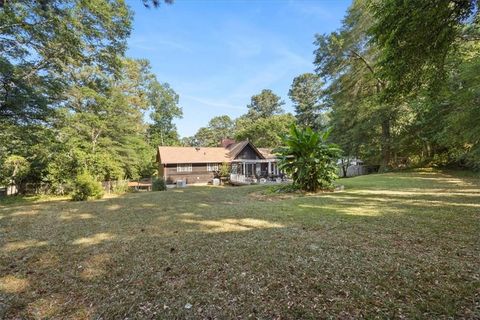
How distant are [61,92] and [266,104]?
41405mm

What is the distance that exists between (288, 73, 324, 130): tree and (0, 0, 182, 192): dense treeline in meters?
28.8

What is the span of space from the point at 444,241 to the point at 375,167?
83.3ft

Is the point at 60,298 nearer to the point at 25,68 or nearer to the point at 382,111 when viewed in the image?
the point at 25,68

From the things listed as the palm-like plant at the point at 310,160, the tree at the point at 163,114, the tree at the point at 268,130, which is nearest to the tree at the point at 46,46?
the palm-like plant at the point at 310,160

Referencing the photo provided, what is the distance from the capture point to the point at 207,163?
2675cm

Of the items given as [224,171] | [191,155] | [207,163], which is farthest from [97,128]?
[224,171]

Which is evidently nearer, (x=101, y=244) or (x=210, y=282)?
(x=210, y=282)

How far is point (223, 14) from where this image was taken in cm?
928

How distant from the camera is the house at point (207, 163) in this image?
25031mm

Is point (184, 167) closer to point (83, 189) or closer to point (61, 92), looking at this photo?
point (83, 189)

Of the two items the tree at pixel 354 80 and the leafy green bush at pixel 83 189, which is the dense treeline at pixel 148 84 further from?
the leafy green bush at pixel 83 189

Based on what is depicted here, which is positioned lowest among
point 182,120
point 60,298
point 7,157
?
point 60,298

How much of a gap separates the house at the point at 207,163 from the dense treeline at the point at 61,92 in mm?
3570

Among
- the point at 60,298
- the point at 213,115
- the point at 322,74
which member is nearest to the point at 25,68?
the point at 60,298
